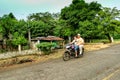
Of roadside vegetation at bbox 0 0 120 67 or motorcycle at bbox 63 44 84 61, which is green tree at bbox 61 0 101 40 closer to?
roadside vegetation at bbox 0 0 120 67

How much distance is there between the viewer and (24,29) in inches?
2452

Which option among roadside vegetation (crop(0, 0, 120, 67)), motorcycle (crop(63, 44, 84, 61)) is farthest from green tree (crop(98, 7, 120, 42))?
motorcycle (crop(63, 44, 84, 61))

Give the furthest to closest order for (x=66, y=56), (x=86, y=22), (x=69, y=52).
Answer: (x=86, y=22) → (x=69, y=52) → (x=66, y=56)

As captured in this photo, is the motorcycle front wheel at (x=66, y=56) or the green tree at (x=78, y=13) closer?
the motorcycle front wheel at (x=66, y=56)

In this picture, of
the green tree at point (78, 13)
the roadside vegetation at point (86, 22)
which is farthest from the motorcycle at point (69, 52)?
the green tree at point (78, 13)

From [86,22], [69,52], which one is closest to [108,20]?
[86,22]

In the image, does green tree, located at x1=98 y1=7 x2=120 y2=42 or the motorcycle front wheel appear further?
green tree, located at x1=98 y1=7 x2=120 y2=42

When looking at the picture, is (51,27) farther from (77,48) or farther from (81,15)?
(77,48)

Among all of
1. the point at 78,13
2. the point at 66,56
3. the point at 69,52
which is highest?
the point at 78,13

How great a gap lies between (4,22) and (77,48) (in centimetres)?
4217

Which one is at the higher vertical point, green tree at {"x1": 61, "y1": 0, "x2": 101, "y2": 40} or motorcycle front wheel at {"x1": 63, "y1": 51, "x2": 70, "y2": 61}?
green tree at {"x1": 61, "y1": 0, "x2": 101, "y2": 40}

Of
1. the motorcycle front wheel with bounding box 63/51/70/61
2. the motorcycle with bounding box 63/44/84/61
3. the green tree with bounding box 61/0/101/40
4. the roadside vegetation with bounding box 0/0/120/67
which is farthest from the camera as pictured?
the green tree with bounding box 61/0/101/40

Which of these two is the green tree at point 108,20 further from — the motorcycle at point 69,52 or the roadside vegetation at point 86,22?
the motorcycle at point 69,52

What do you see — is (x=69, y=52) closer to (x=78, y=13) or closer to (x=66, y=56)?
(x=66, y=56)
